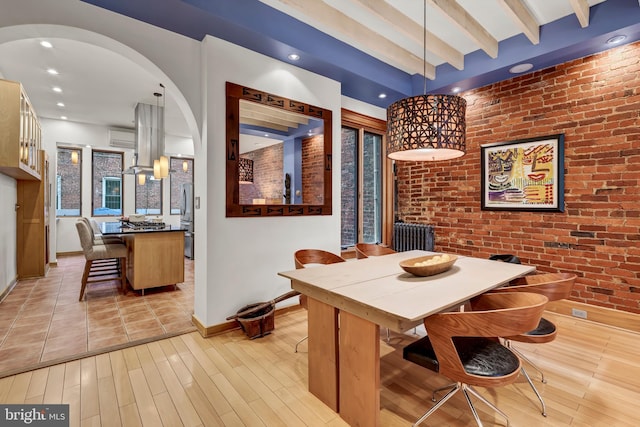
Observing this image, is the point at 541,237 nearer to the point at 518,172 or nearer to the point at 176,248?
the point at 518,172

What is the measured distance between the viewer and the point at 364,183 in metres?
4.78

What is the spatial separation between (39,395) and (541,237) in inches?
187

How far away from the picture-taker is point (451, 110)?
2080 mm

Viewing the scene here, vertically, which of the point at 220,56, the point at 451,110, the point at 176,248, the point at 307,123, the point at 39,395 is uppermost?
the point at 220,56

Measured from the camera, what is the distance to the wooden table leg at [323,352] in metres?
1.76

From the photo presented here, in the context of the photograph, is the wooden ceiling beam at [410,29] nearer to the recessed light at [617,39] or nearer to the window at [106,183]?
the recessed light at [617,39]

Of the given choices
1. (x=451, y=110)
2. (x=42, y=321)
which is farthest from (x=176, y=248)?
(x=451, y=110)

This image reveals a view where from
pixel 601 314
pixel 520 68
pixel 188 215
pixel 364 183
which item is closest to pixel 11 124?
pixel 188 215

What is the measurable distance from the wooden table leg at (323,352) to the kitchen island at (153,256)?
9.52 feet

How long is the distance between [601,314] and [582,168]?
1531 mm

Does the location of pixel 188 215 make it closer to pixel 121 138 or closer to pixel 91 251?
pixel 91 251

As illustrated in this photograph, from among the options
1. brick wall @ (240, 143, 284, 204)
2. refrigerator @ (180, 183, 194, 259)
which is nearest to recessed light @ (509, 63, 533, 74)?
brick wall @ (240, 143, 284, 204)

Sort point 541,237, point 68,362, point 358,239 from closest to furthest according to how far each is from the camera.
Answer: point 68,362, point 541,237, point 358,239

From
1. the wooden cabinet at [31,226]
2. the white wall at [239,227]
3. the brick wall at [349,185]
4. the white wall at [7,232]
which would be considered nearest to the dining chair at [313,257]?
the white wall at [239,227]
